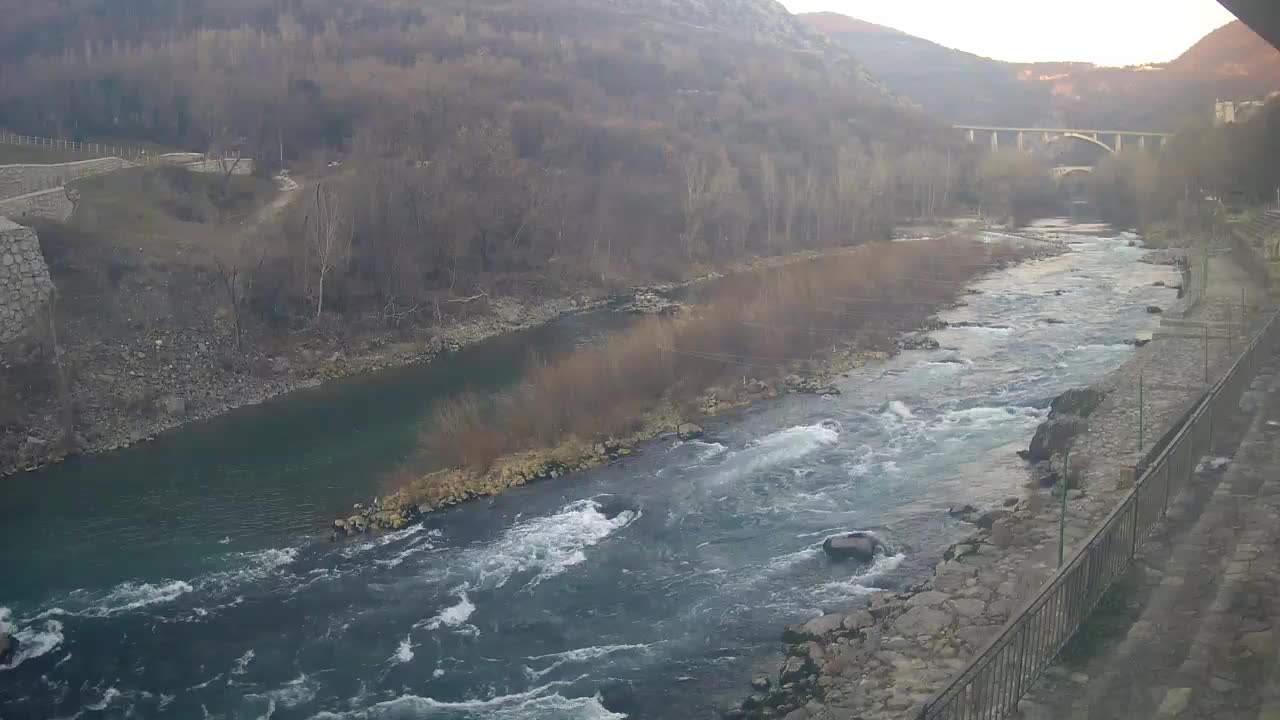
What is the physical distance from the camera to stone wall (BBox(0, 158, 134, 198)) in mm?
19875

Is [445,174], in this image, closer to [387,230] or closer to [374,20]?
[387,230]

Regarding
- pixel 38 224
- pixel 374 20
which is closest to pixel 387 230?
pixel 38 224

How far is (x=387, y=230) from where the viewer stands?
22078mm

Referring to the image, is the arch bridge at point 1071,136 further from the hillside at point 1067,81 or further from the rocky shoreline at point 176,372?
the rocky shoreline at point 176,372

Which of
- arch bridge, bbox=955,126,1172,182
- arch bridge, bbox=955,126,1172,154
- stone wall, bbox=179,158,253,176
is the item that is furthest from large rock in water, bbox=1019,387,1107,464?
arch bridge, bbox=955,126,1172,182

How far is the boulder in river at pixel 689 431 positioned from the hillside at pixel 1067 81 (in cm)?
759

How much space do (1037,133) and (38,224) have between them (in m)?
46.3

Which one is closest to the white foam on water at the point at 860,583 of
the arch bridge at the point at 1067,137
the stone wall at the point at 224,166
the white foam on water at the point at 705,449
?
the white foam on water at the point at 705,449

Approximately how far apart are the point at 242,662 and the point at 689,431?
6777 mm

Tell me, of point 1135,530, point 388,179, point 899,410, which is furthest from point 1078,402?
point 388,179

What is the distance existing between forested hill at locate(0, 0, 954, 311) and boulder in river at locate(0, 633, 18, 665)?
12.0 meters

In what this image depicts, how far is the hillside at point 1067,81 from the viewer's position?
66.7 ft

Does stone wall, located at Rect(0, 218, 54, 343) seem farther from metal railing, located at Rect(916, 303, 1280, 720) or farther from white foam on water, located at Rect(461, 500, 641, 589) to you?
metal railing, located at Rect(916, 303, 1280, 720)

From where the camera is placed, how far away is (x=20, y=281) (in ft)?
53.9
